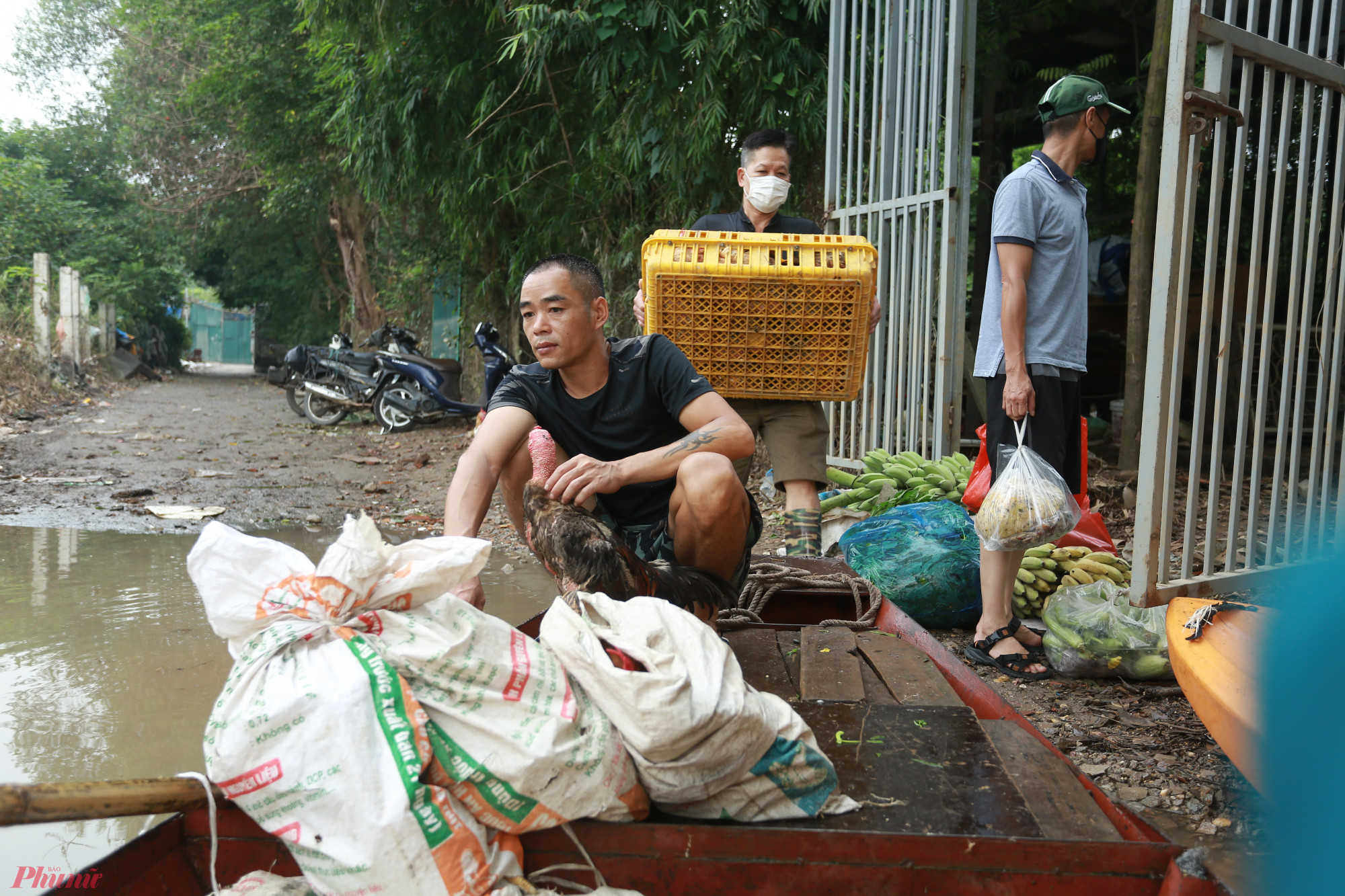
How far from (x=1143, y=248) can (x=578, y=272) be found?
14.4 feet

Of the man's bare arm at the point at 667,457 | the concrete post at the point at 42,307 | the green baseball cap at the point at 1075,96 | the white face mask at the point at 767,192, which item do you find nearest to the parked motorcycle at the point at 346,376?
the concrete post at the point at 42,307

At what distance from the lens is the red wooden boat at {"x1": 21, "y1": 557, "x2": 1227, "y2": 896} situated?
135 centimetres

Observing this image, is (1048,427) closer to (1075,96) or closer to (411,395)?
(1075,96)

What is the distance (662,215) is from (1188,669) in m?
6.19

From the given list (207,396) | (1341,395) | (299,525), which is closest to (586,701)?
(299,525)

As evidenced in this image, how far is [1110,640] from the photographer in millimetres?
3037

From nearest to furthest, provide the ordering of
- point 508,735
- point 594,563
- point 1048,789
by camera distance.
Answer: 1. point 508,735
2. point 1048,789
3. point 594,563

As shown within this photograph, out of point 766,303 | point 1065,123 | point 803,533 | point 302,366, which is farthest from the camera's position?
point 302,366

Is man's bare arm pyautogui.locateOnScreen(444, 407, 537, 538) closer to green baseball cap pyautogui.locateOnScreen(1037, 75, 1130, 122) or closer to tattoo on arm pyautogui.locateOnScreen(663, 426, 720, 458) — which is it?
tattoo on arm pyautogui.locateOnScreen(663, 426, 720, 458)

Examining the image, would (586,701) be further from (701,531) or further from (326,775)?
(701,531)

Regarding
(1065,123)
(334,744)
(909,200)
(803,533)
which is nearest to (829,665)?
(334,744)

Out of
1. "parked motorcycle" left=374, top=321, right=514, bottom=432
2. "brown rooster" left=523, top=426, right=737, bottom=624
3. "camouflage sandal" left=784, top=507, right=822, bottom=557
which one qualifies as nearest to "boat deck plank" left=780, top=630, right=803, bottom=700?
"brown rooster" left=523, top=426, right=737, bottom=624

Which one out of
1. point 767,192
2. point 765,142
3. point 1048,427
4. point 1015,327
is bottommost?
point 1048,427

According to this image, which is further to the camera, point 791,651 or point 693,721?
point 791,651
